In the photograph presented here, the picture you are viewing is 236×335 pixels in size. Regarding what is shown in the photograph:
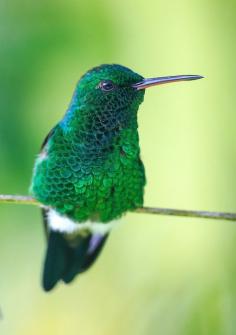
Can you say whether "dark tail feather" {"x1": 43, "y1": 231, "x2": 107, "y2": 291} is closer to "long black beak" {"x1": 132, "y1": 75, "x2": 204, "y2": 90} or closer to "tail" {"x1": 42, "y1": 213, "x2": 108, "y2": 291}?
"tail" {"x1": 42, "y1": 213, "x2": 108, "y2": 291}

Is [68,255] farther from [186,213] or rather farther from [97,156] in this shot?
[186,213]

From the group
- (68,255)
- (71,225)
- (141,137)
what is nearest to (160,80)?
(71,225)

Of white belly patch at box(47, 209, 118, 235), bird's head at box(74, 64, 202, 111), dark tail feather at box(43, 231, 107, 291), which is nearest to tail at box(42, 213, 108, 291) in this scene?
dark tail feather at box(43, 231, 107, 291)

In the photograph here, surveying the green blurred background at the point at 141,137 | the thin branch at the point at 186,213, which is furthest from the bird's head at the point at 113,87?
the green blurred background at the point at 141,137

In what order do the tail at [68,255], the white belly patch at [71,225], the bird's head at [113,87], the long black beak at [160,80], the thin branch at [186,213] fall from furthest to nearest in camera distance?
the tail at [68,255] → the white belly patch at [71,225] → the bird's head at [113,87] → the long black beak at [160,80] → the thin branch at [186,213]

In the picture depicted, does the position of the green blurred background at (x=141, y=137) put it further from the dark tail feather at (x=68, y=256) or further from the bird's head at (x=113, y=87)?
the bird's head at (x=113, y=87)

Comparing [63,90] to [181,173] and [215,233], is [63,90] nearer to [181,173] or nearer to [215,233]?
[181,173]

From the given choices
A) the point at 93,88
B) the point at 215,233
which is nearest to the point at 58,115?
the point at 215,233
